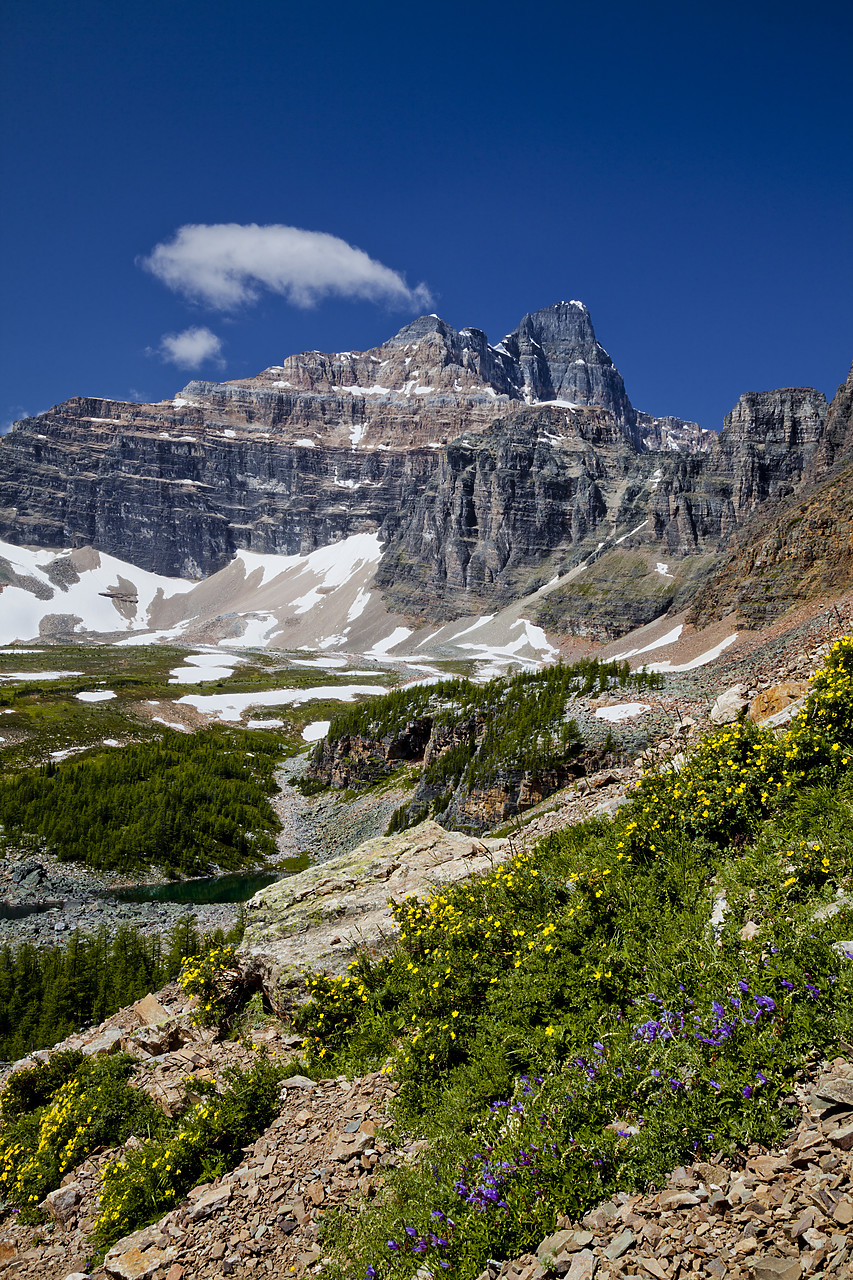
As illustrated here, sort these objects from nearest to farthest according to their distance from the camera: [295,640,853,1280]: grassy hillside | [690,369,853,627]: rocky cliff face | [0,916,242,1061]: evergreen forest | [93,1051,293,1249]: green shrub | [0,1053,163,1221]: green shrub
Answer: [295,640,853,1280]: grassy hillside → [93,1051,293,1249]: green shrub → [0,1053,163,1221]: green shrub → [0,916,242,1061]: evergreen forest → [690,369,853,627]: rocky cliff face

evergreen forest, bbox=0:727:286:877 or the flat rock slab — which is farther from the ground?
the flat rock slab

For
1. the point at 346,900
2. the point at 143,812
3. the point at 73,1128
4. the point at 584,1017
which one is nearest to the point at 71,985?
the point at 73,1128

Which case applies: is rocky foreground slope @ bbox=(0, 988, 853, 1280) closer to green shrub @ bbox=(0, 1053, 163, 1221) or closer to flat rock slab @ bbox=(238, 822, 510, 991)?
green shrub @ bbox=(0, 1053, 163, 1221)

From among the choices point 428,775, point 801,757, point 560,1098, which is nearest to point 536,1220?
point 560,1098

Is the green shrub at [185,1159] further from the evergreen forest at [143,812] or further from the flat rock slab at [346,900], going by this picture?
the evergreen forest at [143,812]

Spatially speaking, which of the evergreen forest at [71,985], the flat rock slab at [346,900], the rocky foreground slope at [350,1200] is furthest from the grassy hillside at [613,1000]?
the evergreen forest at [71,985]

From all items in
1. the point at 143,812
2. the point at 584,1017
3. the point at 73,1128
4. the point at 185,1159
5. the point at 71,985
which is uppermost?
the point at 584,1017

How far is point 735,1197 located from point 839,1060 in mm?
1272

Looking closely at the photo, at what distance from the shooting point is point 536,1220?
479cm

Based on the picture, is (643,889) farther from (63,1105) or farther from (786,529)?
(786,529)

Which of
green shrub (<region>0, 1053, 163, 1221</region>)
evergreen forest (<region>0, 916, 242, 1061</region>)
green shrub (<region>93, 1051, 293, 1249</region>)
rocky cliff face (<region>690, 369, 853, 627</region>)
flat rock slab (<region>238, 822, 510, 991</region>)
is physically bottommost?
evergreen forest (<region>0, 916, 242, 1061</region>)

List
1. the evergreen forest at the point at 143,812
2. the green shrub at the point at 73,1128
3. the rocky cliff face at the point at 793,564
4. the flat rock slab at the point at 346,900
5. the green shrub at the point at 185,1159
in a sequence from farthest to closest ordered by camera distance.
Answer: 1. the rocky cliff face at the point at 793,564
2. the evergreen forest at the point at 143,812
3. the flat rock slab at the point at 346,900
4. the green shrub at the point at 73,1128
5. the green shrub at the point at 185,1159

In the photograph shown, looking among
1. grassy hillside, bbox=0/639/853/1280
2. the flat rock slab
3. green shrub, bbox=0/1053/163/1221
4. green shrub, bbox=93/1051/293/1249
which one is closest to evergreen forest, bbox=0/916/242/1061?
the flat rock slab

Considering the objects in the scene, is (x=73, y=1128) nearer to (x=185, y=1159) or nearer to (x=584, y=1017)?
(x=185, y=1159)
